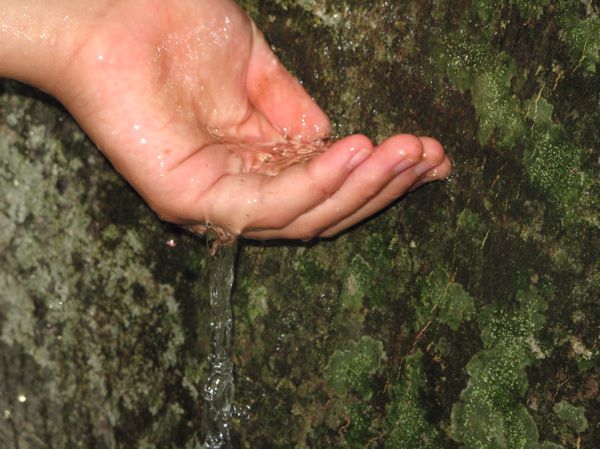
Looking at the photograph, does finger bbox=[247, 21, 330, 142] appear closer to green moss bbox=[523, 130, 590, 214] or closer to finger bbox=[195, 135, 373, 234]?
finger bbox=[195, 135, 373, 234]

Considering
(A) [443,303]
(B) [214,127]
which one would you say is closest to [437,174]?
(A) [443,303]

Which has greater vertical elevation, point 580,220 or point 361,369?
point 580,220

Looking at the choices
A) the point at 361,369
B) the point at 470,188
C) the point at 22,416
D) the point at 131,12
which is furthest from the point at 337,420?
the point at 131,12

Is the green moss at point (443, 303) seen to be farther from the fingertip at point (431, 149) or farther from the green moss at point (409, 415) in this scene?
the fingertip at point (431, 149)

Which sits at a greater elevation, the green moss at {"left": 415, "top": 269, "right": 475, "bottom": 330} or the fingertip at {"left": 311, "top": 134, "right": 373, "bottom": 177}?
the fingertip at {"left": 311, "top": 134, "right": 373, "bottom": 177}

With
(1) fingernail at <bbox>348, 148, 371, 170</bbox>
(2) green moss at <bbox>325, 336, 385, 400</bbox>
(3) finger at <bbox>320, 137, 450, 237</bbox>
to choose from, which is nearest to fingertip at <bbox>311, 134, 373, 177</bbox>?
(1) fingernail at <bbox>348, 148, 371, 170</bbox>

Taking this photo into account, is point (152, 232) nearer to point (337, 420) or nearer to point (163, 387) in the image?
point (163, 387)

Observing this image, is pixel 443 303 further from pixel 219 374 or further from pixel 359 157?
pixel 219 374
